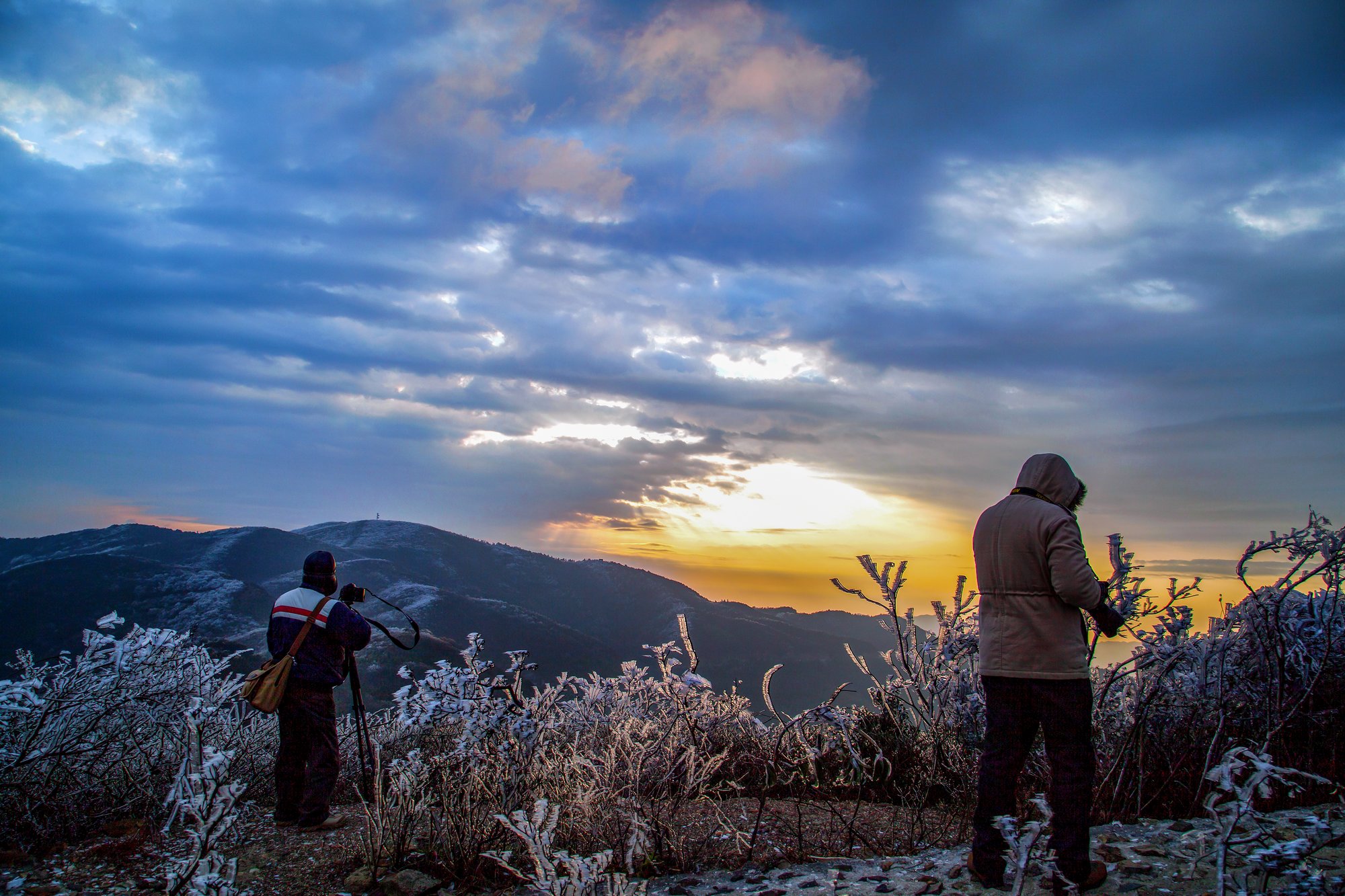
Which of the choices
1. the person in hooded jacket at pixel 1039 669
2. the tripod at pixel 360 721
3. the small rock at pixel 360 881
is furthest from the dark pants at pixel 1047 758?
the tripod at pixel 360 721

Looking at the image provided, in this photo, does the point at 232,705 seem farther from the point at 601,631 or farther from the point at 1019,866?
the point at 601,631

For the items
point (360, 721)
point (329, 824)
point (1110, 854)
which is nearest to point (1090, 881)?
point (1110, 854)

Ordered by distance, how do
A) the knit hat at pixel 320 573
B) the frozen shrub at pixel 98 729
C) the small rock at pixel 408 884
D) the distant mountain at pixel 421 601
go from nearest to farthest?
the small rock at pixel 408 884
the frozen shrub at pixel 98 729
the knit hat at pixel 320 573
the distant mountain at pixel 421 601

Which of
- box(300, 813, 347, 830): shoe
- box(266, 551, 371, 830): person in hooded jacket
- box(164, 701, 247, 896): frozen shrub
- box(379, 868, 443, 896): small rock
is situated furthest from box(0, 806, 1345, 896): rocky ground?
box(164, 701, 247, 896): frozen shrub

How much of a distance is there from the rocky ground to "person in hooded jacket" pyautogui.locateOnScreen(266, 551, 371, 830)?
1.18 feet

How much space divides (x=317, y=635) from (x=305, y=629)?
11cm

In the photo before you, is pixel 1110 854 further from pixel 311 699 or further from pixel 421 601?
pixel 421 601

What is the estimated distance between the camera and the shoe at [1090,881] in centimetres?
294

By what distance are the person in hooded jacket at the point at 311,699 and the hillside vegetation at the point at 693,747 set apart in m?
0.50

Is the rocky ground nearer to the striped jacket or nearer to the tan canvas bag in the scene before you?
the tan canvas bag

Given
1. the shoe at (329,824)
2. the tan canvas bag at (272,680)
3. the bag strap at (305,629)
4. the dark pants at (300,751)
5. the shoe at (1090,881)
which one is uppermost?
the bag strap at (305,629)

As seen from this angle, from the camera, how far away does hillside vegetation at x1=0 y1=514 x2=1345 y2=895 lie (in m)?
4.03

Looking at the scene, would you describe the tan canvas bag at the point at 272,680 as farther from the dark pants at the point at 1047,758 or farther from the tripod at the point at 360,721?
the dark pants at the point at 1047,758

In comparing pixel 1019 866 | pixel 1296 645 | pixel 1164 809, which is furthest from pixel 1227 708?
pixel 1019 866
